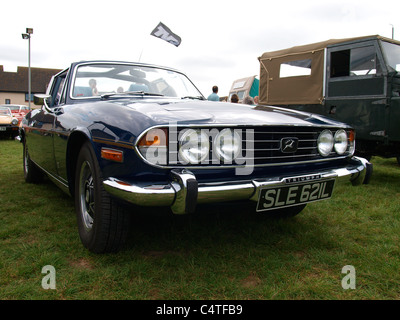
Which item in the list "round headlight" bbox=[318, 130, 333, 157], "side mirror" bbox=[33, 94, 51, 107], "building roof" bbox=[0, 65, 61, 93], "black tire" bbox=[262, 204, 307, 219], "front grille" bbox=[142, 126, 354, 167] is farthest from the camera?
"building roof" bbox=[0, 65, 61, 93]

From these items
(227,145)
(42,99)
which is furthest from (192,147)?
(42,99)

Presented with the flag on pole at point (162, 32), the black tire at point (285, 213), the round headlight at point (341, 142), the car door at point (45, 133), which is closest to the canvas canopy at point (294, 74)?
the flag on pole at point (162, 32)

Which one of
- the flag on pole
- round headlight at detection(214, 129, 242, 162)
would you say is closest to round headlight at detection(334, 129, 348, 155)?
round headlight at detection(214, 129, 242, 162)

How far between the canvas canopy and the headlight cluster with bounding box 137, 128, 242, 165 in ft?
14.2

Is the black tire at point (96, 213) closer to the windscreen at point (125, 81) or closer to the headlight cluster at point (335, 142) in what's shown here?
the windscreen at point (125, 81)

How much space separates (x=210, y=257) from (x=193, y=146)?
0.80 metres

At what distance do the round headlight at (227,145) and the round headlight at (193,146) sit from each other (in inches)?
2.6

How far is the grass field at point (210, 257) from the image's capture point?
1.83 m

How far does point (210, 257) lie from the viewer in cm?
220

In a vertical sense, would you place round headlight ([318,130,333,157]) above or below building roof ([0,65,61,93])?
below

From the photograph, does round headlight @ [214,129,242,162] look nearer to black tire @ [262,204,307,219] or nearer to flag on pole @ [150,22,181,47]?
black tire @ [262,204,307,219]

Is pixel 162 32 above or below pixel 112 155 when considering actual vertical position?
above

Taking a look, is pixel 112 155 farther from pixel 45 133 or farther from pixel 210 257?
pixel 45 133

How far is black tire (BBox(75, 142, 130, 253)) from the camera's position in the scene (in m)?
1.99
